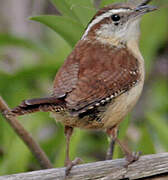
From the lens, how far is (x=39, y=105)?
2.83 m

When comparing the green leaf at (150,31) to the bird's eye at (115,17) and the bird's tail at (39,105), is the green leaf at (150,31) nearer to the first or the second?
the bird's eye at (115,17)

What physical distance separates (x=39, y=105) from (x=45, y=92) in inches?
97.4

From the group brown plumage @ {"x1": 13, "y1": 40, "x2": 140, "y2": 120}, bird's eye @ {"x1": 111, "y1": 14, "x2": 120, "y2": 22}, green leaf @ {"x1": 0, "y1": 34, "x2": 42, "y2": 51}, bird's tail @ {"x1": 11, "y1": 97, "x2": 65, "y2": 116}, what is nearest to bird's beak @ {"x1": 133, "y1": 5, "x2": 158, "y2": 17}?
bird's eye @ {"x1": 111, "y1": 14, "x2": 120, "y2": 22}

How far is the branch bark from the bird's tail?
293 mm

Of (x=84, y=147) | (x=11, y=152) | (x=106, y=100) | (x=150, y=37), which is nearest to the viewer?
(x=106, y=100)

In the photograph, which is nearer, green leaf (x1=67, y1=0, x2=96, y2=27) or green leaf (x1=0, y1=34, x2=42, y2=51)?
green leaf (x1=67, y1=0, x2=96, y2=27)

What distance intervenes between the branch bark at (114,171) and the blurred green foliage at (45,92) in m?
0.67

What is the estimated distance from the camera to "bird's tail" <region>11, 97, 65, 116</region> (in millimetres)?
2742

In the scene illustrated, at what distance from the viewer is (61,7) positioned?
134 inches

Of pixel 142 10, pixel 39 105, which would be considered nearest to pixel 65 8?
pixel 142 10

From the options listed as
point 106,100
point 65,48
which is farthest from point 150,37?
point 106,100

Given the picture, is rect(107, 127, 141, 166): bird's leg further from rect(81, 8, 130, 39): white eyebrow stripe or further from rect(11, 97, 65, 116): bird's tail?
rect(81, 8, 130, 39): white eyebrow stripe

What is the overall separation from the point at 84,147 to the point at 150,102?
3.90 ft

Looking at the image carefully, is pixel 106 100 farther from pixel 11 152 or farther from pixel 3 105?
pixel 11 152
